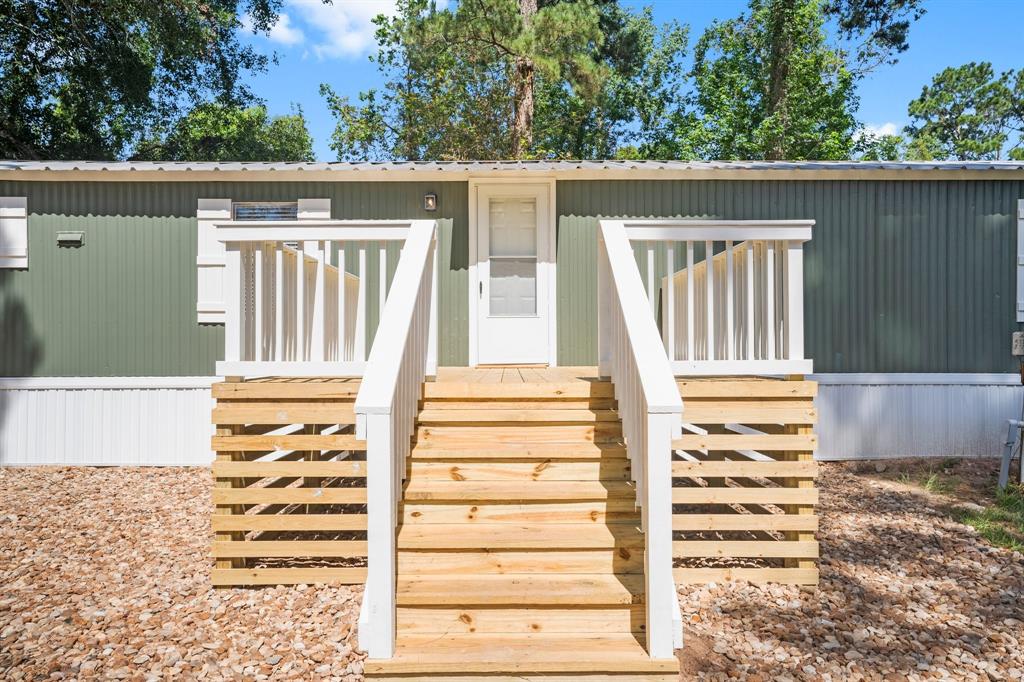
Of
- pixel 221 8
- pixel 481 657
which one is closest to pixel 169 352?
pixel 481 657

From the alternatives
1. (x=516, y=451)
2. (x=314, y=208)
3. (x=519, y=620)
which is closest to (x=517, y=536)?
(x=519, y=620)

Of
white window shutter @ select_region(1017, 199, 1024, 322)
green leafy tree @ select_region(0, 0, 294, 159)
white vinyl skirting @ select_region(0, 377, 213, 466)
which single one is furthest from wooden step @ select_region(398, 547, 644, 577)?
green leafy tree @ select_region(0, 0, 294, 159)

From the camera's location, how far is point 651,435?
237cm

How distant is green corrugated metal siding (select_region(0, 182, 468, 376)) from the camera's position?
6.16 meters

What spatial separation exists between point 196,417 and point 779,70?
15849 mm

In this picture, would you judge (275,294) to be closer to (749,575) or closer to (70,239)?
(749,575)

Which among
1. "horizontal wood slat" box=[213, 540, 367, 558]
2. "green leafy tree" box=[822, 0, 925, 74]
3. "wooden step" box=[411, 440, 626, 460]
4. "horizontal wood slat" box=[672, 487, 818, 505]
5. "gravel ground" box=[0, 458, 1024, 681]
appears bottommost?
"gravel ground" box=[0, 458, 1024, 681]

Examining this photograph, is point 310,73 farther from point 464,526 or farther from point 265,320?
point 464,526

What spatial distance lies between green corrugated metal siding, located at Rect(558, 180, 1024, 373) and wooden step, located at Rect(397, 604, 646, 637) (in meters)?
4.04

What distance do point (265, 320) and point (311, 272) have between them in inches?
47.9

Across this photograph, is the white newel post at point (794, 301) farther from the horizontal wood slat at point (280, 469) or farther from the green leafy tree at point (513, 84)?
the green leafy tree at point (513, 84)

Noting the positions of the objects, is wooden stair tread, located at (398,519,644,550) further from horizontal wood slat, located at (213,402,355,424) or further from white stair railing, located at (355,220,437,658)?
horizontal wood slat, located at (213,402,355,424)

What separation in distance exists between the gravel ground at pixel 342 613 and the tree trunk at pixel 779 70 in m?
12.8

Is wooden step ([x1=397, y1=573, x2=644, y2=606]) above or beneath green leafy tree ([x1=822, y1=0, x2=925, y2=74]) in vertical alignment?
beneath
